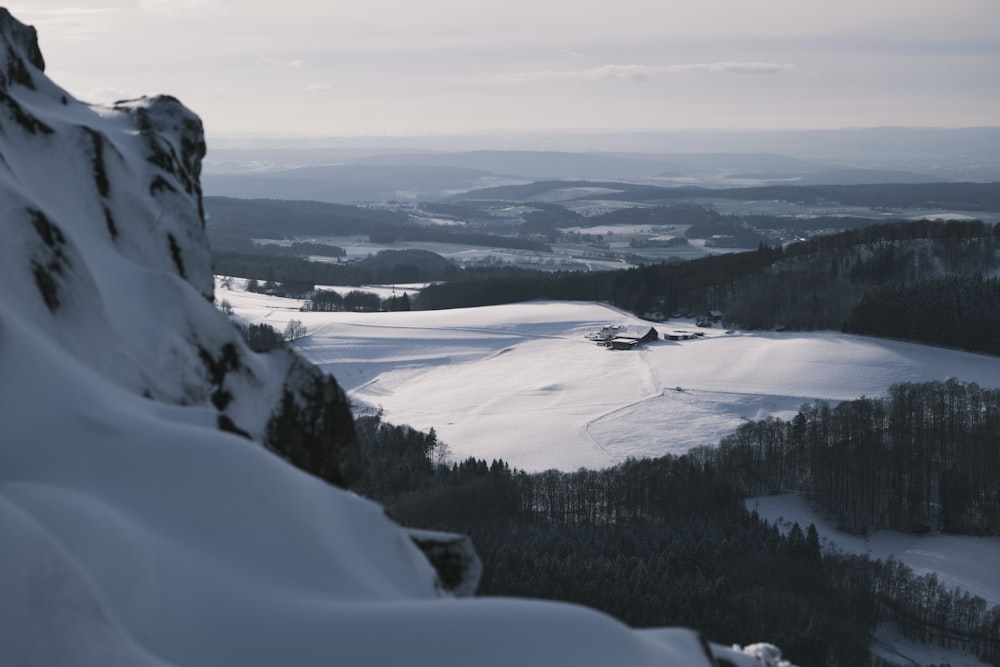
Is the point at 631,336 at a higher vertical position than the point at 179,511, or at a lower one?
lower

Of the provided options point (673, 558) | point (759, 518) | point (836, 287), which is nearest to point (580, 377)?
point (759, 518)

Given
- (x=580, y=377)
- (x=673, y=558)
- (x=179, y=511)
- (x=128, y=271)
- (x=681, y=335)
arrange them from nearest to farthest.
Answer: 1. (x=179, y=511)
2. (x=128, y=271)
3. (x=673, y=558)
4. (x=580, y=377)
5. (x=681, y=335)

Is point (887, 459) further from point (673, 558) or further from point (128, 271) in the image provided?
point (128, 271)

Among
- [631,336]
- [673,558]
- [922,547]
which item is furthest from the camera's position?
[631,336]

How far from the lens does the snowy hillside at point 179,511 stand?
11.5 meters

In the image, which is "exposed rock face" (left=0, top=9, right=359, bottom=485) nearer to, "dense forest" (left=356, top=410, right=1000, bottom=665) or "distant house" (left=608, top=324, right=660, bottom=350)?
"dense forest" (left=356, top=410, right=1000, bottom=665)

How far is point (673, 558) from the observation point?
53.8m

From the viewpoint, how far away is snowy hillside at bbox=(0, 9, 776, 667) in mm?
11453

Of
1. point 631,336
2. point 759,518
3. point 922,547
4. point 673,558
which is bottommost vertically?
point 922,547

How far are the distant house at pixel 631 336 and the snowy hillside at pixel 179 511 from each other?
91090 mm

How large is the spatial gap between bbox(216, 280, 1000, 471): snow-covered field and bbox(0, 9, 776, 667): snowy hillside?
5249 centimetres

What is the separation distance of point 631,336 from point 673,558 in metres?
61.3

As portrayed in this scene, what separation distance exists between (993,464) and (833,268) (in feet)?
208

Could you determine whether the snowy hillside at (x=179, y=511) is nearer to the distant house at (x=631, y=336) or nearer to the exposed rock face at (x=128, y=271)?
the exposed rock face at (x=128, y=271)
